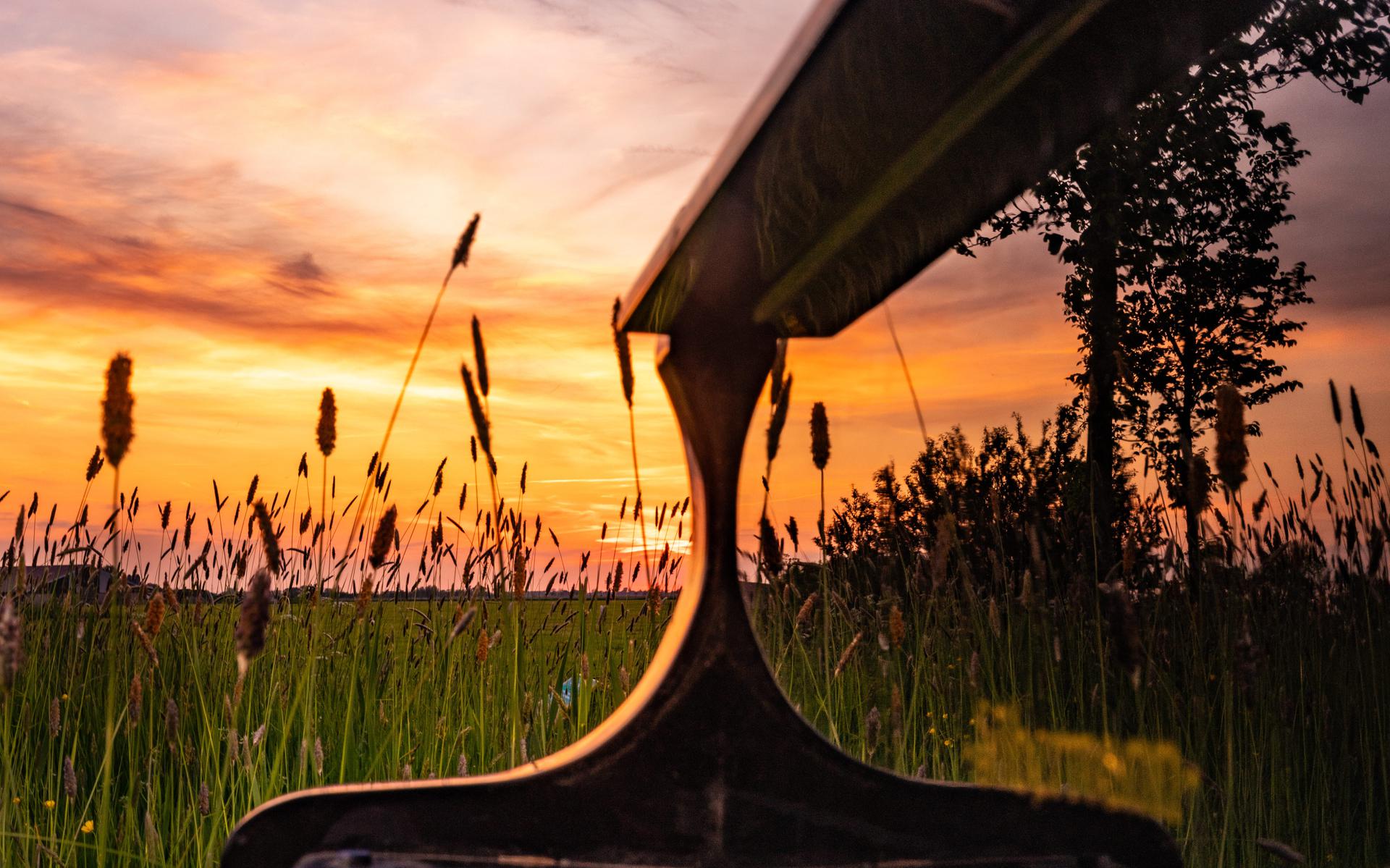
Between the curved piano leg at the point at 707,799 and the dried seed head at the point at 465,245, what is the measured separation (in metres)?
0.43

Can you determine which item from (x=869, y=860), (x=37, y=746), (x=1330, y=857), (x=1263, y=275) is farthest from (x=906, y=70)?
(x=1263, y=275)

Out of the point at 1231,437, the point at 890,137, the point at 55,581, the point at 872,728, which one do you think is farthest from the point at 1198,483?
the point at 55,581

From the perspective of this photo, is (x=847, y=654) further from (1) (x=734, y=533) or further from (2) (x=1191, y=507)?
(1) (x=734, y=533)

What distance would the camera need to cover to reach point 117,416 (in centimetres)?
113

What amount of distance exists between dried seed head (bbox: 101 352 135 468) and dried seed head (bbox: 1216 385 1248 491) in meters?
1.29

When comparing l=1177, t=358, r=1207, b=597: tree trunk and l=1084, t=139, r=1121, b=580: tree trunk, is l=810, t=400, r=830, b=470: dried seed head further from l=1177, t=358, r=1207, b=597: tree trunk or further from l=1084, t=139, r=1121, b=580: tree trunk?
l=1084, t=139, r=1121, b=580: tree trunk

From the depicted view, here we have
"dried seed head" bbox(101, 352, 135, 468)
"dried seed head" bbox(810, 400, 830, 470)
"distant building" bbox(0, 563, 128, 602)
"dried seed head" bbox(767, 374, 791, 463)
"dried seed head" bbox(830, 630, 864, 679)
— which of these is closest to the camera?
"dried seed head" bbox(101, 352, 135, 468)

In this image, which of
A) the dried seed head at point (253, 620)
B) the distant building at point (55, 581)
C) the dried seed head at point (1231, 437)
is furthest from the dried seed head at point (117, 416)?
the distant building at point (55, 581)

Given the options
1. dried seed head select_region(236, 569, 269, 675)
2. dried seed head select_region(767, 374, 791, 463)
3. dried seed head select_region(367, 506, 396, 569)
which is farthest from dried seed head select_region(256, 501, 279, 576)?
dried seed head select_region(767, 374, 791, 463)

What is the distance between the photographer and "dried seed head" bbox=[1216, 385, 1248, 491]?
1.26 meters

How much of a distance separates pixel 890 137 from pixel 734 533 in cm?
49

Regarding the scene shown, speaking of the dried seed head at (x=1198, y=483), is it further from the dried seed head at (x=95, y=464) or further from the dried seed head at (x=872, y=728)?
the dried seed head at (x=95, y=464)

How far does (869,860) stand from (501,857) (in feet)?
1.44

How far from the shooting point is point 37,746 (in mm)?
2588
